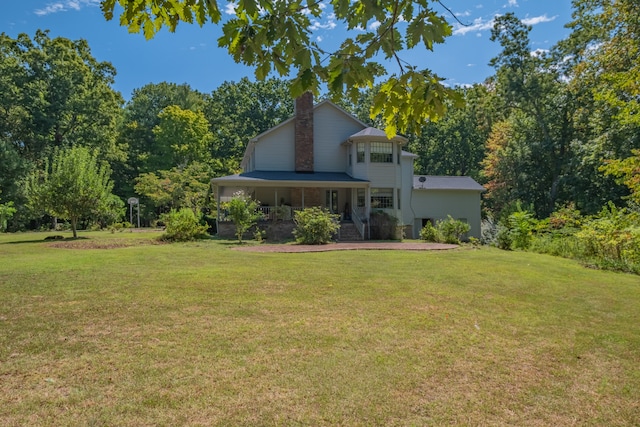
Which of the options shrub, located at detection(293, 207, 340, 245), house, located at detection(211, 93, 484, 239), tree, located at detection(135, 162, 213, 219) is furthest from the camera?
tree, located at detection(135, 162, 213, 219)

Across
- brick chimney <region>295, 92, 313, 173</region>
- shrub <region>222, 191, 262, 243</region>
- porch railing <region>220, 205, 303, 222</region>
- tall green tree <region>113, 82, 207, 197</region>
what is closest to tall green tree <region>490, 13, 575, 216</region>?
brick chimney <region>295, 92, 313, 173</region>

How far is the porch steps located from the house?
58 millimetres

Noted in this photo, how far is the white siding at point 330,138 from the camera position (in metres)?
25.3

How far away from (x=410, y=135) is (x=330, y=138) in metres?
10.9

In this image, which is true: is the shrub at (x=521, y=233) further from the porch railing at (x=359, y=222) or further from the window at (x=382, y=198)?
the window at (x=382, y=198)

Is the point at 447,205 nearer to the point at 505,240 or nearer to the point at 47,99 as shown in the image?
the point at 505,240

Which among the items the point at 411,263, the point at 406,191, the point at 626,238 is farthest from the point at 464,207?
the point at 411,263

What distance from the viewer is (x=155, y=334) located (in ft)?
14.7

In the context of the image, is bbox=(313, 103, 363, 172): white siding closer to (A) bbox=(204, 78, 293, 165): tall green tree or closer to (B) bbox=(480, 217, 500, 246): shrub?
(B) bbox=(480, 217, 500, 246): shrub

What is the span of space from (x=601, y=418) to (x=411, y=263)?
7.72m

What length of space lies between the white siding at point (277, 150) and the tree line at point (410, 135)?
558 centimetres

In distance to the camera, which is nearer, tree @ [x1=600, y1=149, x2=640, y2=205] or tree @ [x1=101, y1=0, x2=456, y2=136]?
tree @ [x1=101, y1=0, x2=456, y2=136]

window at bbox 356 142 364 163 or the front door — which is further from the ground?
window at bbox 356 142 364 163

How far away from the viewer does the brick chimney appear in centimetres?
2462
